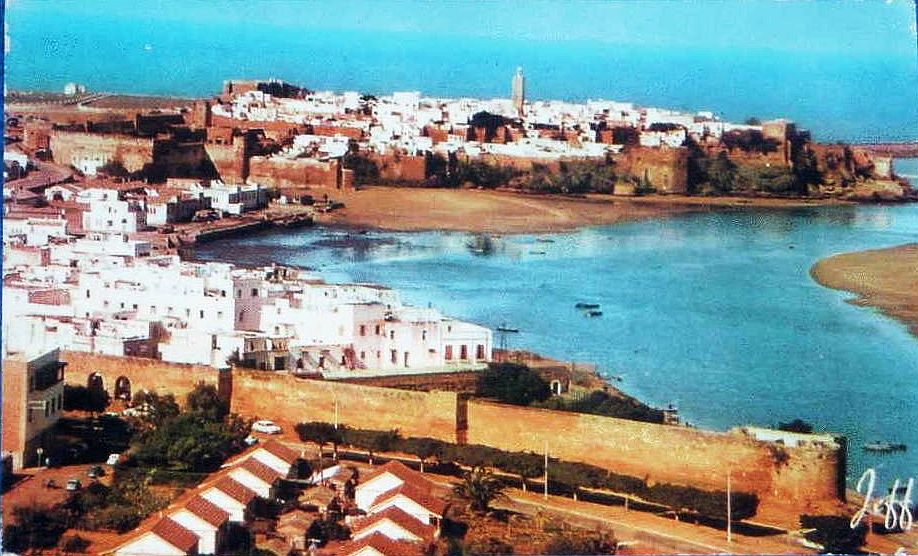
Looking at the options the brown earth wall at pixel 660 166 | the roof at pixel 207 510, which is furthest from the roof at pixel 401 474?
the brown earth wall at pixel 660 166

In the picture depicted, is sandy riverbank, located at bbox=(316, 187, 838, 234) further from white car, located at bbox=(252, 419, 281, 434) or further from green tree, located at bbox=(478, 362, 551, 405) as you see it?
white car, located at bbox=(252, 419, 281, 434)

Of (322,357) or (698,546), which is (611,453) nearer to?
(698,546)

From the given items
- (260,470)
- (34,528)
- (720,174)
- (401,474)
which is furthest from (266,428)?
(720,174)

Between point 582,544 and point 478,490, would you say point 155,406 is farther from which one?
point 582,544

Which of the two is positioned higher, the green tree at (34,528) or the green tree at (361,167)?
the green tree at (361,167)

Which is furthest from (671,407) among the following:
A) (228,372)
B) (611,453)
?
(228,372)

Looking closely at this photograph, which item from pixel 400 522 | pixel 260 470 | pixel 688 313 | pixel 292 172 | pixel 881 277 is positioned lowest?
pixel 400 522

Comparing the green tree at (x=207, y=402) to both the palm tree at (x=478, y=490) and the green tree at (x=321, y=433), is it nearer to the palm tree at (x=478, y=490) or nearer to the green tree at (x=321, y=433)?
the green tree at (x=321, y=433)

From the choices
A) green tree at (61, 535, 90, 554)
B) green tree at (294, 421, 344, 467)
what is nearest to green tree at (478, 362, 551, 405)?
green tree at (294, 421, 344, 467)
